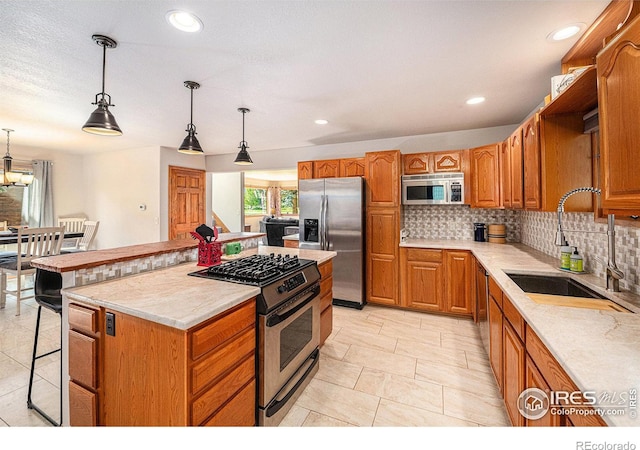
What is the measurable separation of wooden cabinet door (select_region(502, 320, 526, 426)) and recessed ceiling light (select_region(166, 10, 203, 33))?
2.57 metres

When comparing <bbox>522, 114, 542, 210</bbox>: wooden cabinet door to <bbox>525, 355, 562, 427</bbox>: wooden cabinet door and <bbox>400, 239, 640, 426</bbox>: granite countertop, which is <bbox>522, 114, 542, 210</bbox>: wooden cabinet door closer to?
<bbox>400, 239, 640, 426</bbox>: granite countertop

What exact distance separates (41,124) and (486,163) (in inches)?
230

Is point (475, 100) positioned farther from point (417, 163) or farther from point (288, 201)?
point (288, 201)

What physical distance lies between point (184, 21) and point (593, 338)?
258 cm

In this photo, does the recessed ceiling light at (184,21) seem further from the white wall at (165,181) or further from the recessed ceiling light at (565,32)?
the white wall at (165,181)

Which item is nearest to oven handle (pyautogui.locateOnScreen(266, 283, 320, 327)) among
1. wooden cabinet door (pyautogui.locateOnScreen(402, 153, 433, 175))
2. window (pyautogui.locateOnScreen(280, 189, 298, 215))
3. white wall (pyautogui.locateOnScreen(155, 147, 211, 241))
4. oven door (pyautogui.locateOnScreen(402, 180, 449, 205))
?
oven door (pyautogui.locateOnScreen(402, 180, 449, 205))

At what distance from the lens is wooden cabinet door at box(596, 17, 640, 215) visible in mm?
1026

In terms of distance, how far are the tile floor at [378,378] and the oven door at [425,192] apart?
5.00 feet

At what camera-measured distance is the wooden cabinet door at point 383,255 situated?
368cm

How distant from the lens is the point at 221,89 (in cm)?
266

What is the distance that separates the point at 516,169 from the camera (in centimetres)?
257

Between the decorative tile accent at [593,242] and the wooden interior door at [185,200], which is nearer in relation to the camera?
the decorative tile accent at [593,242]

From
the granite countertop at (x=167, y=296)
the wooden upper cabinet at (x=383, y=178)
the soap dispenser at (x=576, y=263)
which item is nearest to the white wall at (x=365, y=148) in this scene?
the wooden upper cabinet at (x=383, y=178)
